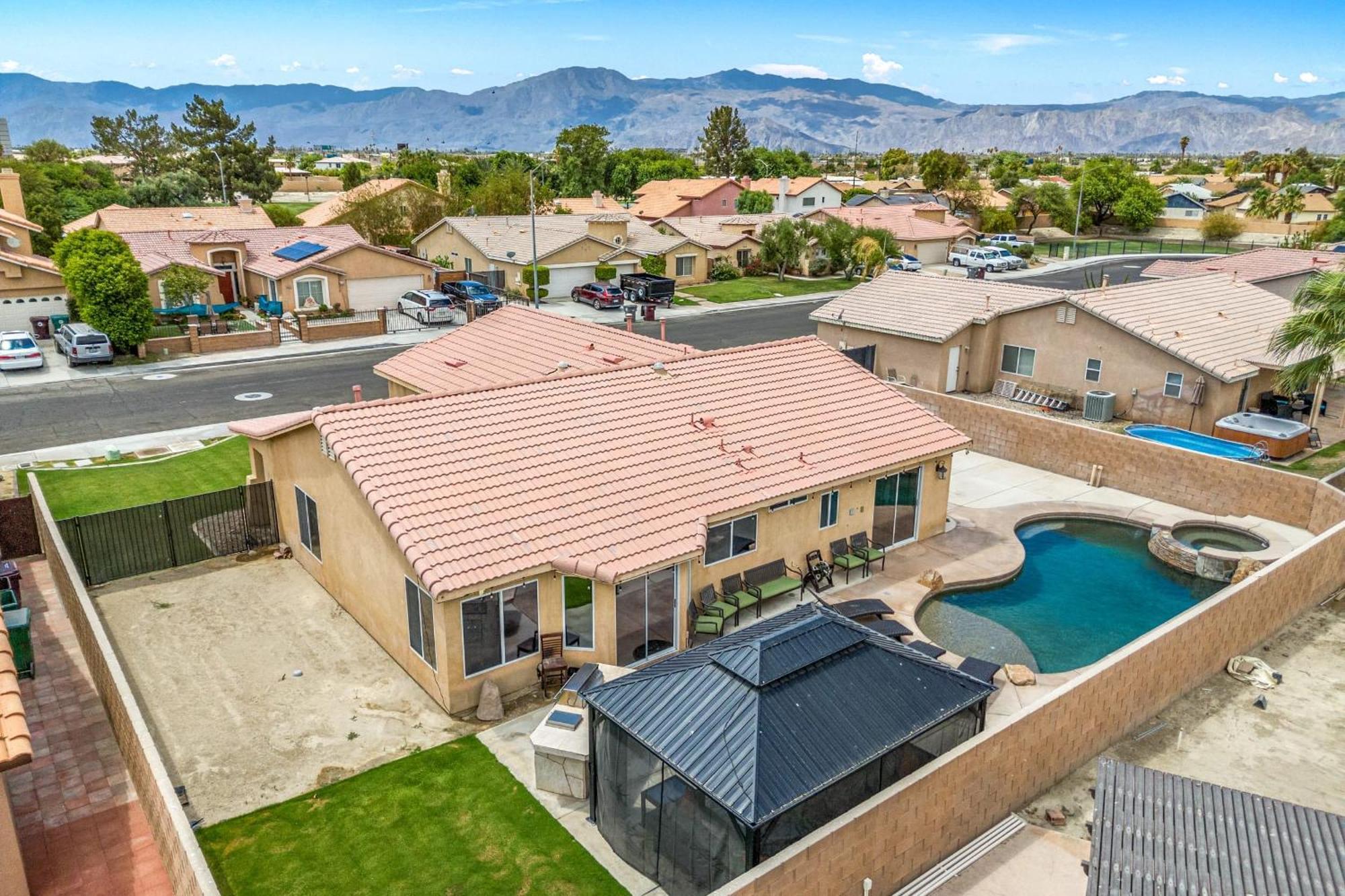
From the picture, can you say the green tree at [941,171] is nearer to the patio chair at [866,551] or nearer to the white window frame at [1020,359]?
the white window frame at [1020,359]

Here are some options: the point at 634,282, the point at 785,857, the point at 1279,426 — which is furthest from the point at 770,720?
the point at 634,282

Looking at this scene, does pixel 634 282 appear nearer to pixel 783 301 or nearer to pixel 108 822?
pixel 783 301

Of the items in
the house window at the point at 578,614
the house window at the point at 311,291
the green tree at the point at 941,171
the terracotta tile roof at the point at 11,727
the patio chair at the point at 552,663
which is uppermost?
the green tree at the point at 941,171

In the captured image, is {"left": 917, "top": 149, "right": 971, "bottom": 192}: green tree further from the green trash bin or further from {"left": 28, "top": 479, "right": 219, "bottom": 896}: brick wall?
the green trash bin

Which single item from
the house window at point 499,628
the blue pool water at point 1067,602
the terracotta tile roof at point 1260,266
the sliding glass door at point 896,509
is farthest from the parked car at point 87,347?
the terracotta tile roof at point 1260,266

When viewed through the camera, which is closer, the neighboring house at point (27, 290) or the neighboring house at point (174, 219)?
the neighboring house at point (27, 290)

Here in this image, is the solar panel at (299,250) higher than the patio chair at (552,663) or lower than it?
higher
